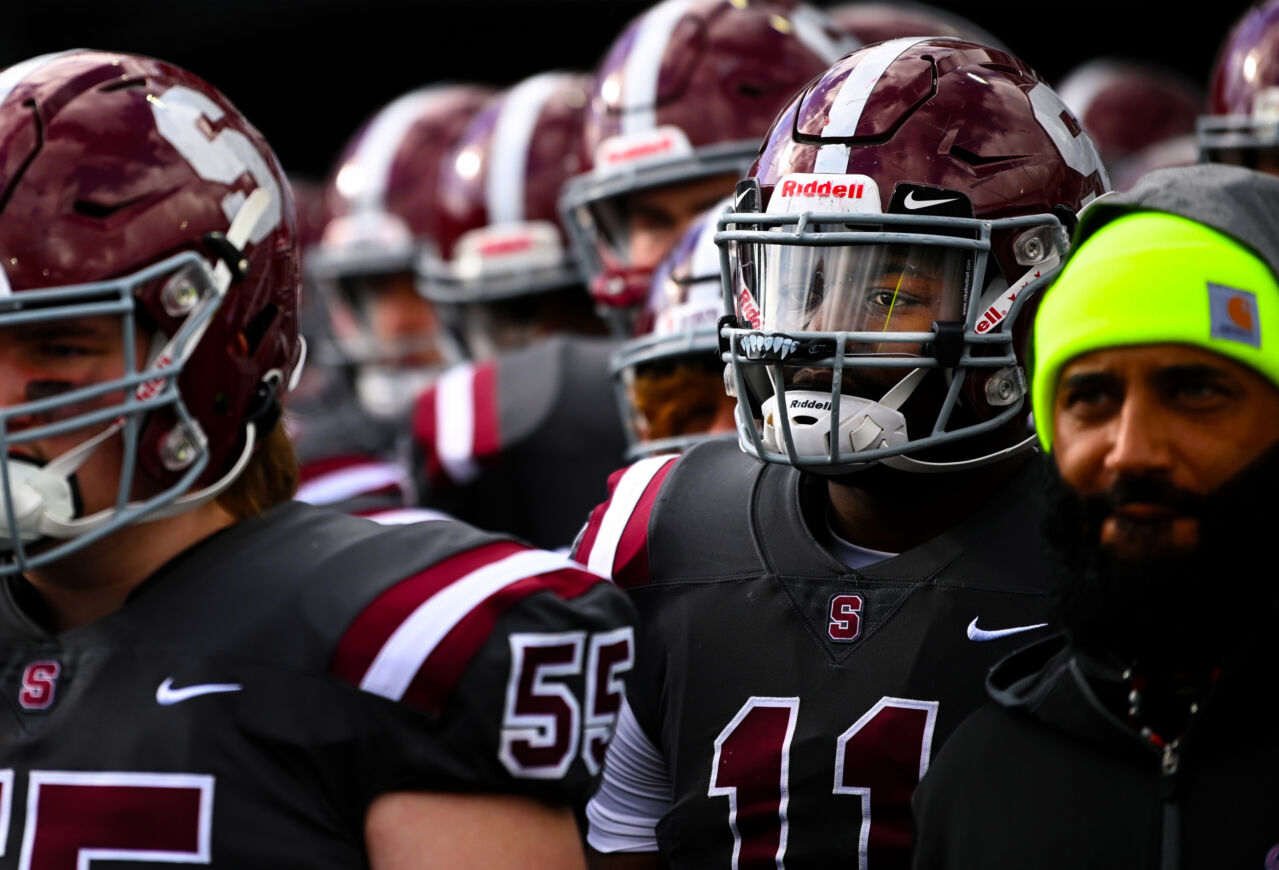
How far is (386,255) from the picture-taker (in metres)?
5.66

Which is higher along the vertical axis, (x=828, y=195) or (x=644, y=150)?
(x=828, y=195)

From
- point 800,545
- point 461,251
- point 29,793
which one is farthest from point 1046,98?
point 461,251

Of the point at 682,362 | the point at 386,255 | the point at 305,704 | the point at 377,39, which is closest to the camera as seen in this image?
the point at 305,704

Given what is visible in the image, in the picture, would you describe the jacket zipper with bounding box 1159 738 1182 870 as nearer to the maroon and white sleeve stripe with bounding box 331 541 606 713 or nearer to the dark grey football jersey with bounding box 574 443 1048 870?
the dark grey football jersey with bounding box 574 443 1048 870

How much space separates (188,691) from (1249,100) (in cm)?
263

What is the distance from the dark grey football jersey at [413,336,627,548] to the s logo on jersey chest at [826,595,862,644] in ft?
6.09

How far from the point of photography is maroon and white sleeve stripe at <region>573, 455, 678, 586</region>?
7.25 ft

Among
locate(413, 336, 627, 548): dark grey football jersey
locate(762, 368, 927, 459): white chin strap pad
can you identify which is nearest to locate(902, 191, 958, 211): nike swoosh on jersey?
locate(762, 368, 927, 459): white chin strap pad

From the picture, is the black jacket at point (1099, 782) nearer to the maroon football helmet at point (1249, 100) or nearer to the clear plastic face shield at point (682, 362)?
the clear plastic face shield at point (682, 362)

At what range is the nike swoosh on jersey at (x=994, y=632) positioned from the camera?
1945 millimetres

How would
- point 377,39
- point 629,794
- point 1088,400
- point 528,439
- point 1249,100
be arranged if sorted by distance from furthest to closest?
point 377,39, point 528,439, point 1249,100, point 629,794, point 1088,400

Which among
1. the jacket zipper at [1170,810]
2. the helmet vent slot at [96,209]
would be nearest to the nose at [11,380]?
the helmet vent slot at [96,209]

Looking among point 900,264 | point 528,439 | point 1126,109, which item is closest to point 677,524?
point 900,264

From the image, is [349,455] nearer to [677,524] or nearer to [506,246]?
[506,246]
